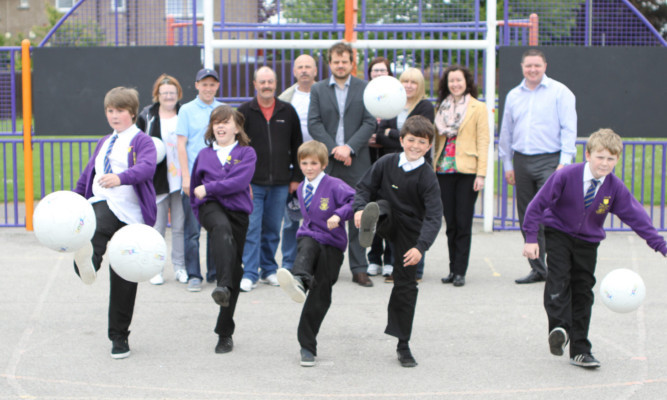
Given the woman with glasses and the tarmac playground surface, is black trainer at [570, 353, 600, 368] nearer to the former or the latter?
the tarmac playground surface

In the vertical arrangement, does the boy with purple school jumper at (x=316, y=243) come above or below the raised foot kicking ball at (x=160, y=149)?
below

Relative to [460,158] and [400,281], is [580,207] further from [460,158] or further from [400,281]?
[460,158]

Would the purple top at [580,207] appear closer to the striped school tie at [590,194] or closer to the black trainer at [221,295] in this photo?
the striped school tie at [590,194]

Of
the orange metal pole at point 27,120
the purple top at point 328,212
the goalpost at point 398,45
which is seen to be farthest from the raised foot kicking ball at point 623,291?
the orange metal pole at point 27,120

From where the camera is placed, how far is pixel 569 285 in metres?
5.41

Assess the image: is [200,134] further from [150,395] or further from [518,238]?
[518,238]

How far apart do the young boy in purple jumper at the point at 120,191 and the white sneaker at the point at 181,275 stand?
76.3 inches

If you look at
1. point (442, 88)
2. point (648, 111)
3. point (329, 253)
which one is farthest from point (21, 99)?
point (648, 111)

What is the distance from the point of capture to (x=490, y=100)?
31.3 feet

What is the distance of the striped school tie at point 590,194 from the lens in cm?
527

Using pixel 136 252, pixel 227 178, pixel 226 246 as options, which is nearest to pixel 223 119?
pixel 227 178

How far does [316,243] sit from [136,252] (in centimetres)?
114

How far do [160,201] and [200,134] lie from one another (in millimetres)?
739

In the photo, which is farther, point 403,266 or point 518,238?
point 518,238
